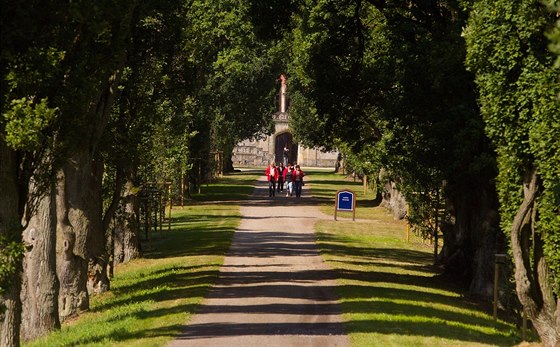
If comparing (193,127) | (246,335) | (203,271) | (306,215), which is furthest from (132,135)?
(193,127)

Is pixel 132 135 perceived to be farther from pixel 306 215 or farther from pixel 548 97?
pixel 306 215

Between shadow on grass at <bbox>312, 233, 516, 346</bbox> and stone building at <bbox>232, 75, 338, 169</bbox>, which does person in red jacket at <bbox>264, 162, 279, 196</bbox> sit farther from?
stone building at <bbox>232, 75, 338, 169</bbox>

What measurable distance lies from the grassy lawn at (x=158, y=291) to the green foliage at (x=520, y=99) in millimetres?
5773

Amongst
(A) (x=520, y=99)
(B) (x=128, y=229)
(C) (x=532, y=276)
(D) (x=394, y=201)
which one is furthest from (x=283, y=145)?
(A) (x=520, y=99)

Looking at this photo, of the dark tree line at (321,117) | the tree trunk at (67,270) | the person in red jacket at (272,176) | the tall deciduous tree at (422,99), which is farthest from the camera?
the person in red jacket at (272,176)

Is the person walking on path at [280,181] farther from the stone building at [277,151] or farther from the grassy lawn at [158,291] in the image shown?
the stone building at [277,151]

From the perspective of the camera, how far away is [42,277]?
68.5 feet

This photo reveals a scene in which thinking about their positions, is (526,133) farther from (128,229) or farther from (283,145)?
(283,145)

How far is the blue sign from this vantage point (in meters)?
47.2

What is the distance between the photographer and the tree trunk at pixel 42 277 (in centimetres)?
2069

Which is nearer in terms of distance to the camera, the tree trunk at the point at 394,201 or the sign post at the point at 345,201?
the sign post at the point at 345,201

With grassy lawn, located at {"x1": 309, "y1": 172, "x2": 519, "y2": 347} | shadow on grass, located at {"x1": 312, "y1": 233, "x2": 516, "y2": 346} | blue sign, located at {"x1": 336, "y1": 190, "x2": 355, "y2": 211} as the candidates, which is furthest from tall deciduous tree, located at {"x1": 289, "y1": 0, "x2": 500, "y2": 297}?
blue sign, located at {"x1": 336, "y1": 190, "x2": 355, "y2": 211}

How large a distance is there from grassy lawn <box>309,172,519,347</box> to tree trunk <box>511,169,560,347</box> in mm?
693

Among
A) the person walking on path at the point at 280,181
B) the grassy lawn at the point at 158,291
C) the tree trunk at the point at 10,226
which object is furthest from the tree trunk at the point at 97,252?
the person walking on path at the point at 280,181
